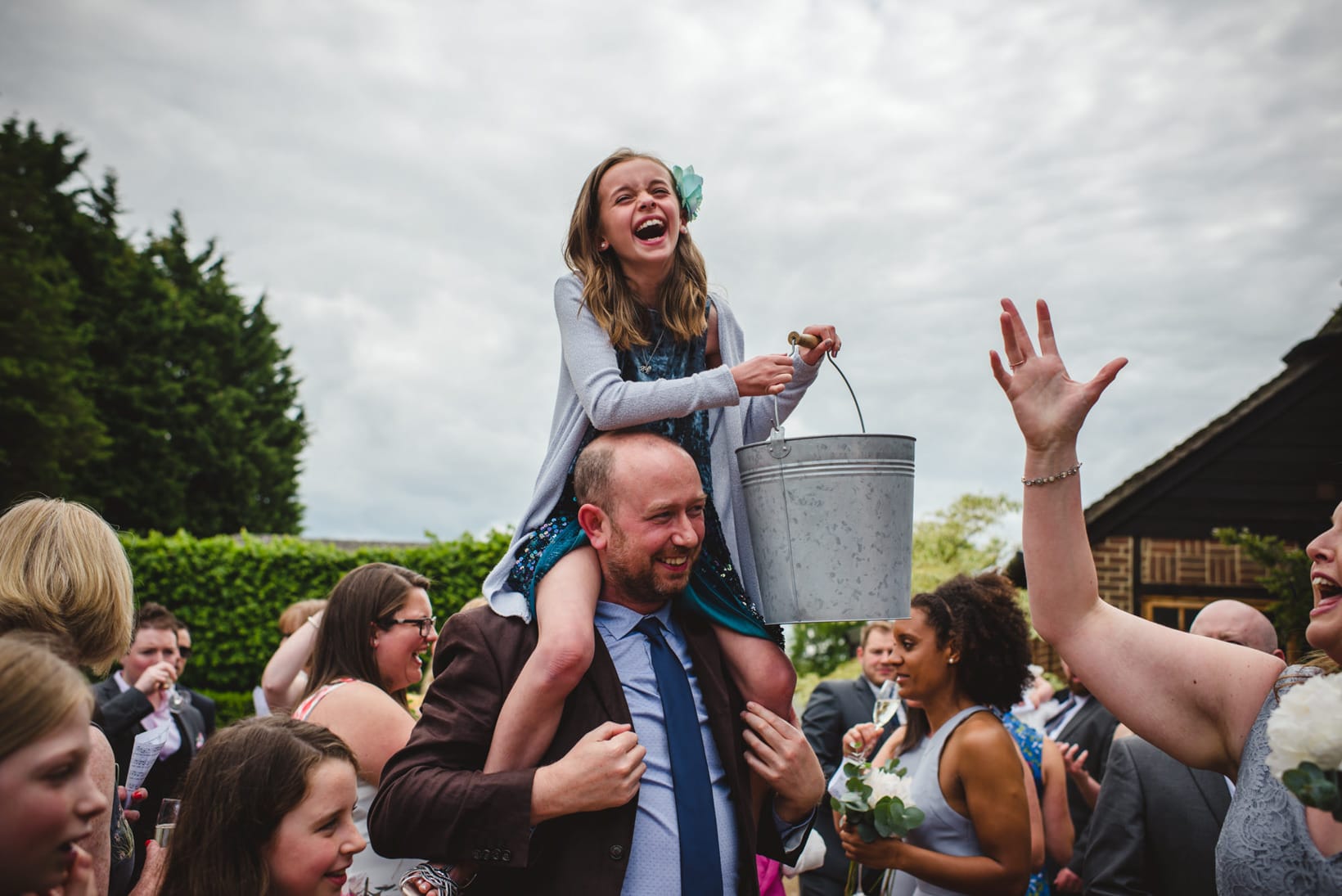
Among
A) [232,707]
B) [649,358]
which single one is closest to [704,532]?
[649,358]

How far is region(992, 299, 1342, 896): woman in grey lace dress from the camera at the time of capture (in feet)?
6.84

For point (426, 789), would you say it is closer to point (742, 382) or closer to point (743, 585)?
point (743, 585)

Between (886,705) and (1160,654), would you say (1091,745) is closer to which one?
(886,705)

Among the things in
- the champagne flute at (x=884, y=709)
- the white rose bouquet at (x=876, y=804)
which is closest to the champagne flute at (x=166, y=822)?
the white rose bouquet at (x=876, y=804)

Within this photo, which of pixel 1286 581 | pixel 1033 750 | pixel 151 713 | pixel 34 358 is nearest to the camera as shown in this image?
pixel 151 713

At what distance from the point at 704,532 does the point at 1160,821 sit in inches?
107

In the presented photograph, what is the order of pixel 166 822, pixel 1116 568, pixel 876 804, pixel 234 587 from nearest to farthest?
pixel 166 822 < pixel 876 804 < pixel 1116 568 < pixel 234 587

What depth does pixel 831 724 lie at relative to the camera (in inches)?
256

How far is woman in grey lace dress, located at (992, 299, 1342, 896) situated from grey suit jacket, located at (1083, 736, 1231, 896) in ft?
6.57

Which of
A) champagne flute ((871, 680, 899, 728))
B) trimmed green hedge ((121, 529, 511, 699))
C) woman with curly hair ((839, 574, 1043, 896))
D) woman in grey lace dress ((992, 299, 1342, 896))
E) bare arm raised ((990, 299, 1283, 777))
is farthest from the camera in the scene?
trimmed green hedge ((121, 529, 511, 699))

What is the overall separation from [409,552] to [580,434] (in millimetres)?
12080

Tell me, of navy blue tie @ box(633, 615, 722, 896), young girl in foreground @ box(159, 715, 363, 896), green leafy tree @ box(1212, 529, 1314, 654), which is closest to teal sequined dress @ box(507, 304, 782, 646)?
navy blue tie @ box(633, 615, 722, 896)

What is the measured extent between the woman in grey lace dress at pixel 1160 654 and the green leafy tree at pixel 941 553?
667 inches

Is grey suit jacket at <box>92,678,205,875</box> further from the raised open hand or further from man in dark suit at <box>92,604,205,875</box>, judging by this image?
the raised open hand
